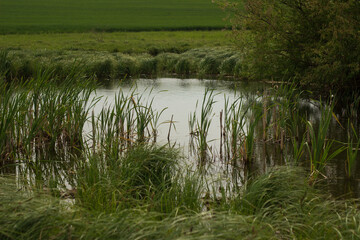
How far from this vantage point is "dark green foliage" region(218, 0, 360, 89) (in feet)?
35.2

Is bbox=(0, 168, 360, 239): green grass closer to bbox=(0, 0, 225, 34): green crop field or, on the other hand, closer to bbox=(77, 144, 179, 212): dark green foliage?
bbox=(77, 144, 179, 212): dark green foliage

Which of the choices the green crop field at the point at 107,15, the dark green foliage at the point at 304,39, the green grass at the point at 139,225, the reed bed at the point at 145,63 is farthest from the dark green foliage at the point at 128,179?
the green crop field at the point at 107,15

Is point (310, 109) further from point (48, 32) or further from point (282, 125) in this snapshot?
point (48, 32)

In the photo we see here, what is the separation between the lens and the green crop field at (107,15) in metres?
55.8

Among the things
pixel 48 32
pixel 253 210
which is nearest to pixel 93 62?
pixel 253 210

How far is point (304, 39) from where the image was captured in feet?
38.9

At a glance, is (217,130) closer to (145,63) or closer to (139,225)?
(139,225)

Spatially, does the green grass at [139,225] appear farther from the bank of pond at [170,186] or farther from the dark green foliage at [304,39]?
the dark green foliage at [304,39]

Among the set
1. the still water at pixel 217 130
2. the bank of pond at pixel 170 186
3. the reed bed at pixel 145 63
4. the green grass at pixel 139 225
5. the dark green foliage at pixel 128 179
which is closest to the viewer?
the green grass at pixel 139 225

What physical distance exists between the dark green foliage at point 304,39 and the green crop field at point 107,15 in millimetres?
37486

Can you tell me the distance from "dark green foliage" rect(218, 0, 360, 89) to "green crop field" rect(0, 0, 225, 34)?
37.5 m

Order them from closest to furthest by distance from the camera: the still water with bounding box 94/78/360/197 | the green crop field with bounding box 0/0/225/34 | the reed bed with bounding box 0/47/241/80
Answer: the still water with bounding box 94/78/360/197 → the reed bed with bounding box 0/47/241/80 → the green crop field with bounding box 0/0/225/34

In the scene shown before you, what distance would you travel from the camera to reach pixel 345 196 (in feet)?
20.0

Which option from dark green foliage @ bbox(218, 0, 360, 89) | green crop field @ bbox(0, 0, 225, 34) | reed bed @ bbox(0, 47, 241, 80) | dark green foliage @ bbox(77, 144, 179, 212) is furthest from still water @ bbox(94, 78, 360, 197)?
green crop field @ bbox(0, 0, 225, 34)
